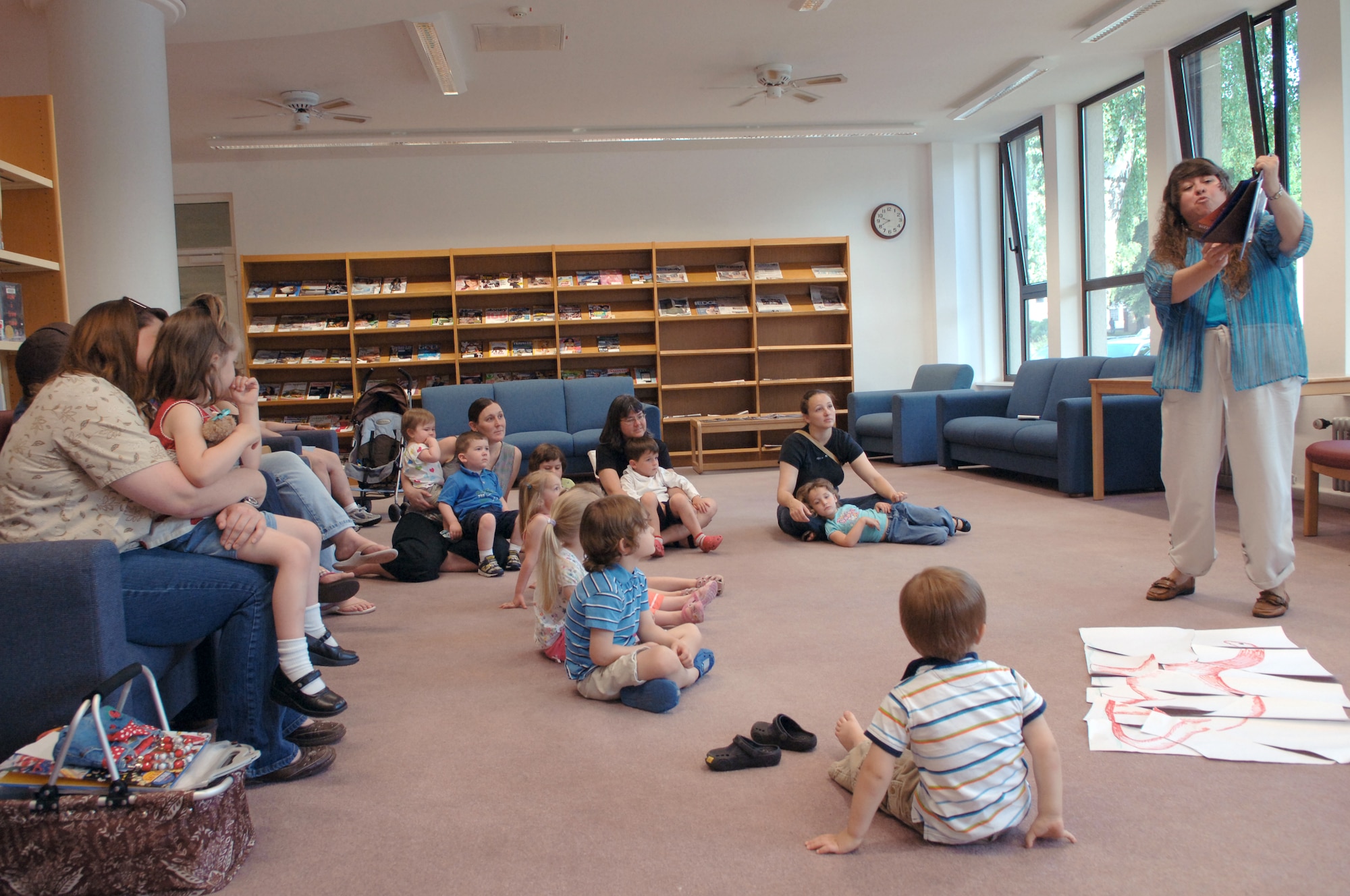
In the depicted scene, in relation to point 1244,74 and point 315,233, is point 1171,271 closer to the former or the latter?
point 1244,74

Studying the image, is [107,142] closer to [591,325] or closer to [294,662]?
[294,662]

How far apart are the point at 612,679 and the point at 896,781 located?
0.87 meters

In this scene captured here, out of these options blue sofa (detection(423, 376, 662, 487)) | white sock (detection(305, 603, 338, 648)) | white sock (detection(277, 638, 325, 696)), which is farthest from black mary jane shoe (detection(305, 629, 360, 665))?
blue sofa (detection(423, 376, 662, 487))

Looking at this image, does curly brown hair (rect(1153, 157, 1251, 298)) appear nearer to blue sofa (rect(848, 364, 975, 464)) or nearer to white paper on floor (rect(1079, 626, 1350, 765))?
white paper on floor (rect(1079, 626, 1350, 765))

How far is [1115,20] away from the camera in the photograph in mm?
5824

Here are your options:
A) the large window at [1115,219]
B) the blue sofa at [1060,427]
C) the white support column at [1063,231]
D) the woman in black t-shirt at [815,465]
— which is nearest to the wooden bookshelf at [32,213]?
the woman in black t-shirt at [815,465]

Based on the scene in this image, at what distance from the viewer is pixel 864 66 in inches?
268

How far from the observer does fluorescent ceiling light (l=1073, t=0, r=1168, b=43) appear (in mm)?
5602

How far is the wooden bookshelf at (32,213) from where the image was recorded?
140 inches

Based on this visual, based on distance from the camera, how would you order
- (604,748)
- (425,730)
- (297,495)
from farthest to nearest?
(297,495)
(425,730)
(604,748)

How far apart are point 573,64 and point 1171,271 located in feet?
15.3

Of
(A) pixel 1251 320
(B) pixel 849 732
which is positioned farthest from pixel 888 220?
(B) pixel 849 732

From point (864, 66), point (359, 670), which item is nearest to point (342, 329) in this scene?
point (864, 66)

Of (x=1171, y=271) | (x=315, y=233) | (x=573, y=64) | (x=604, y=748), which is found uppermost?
(x=573, y=64)
